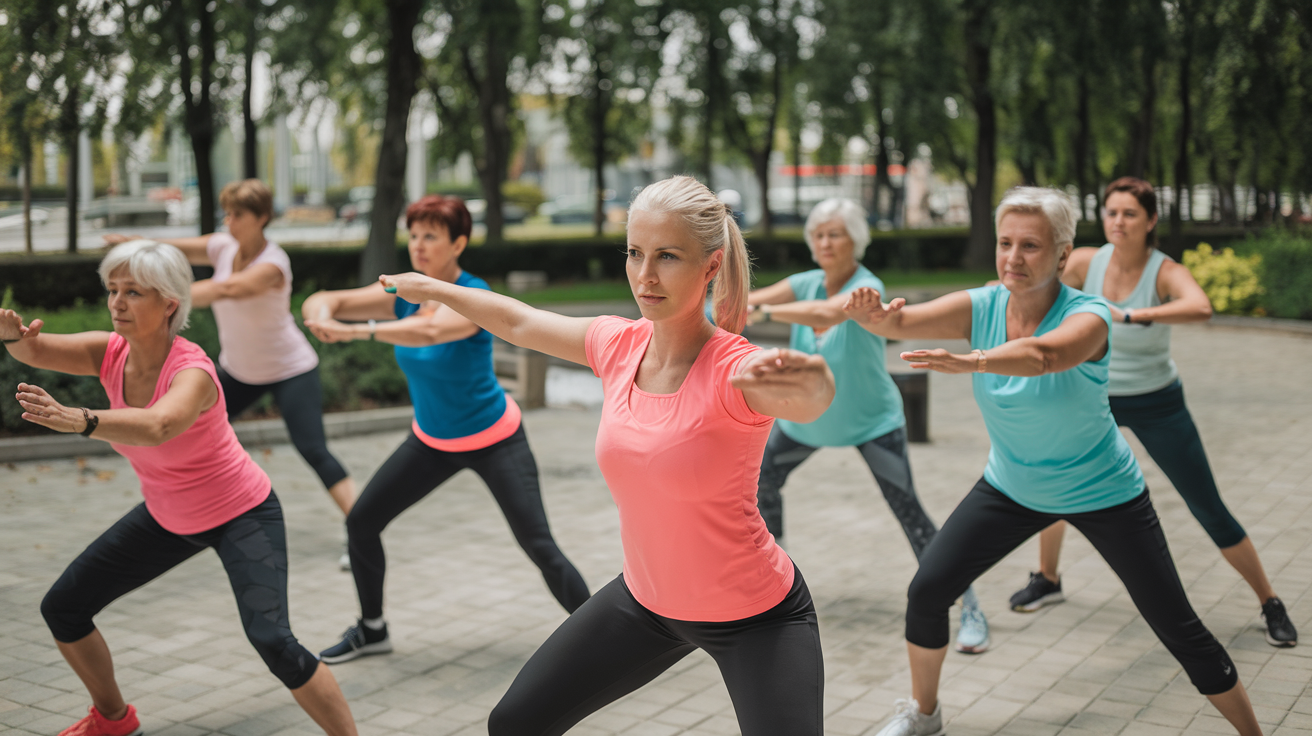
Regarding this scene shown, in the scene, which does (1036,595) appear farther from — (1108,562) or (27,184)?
(27,184)

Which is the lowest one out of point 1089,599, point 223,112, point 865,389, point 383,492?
point 1089,599

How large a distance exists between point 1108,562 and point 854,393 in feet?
5.79

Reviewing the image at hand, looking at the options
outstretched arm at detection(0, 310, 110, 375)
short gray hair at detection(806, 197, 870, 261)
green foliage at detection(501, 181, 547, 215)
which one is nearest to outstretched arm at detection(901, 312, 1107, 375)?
short gray hair at detection(806, 197, 870, 261)

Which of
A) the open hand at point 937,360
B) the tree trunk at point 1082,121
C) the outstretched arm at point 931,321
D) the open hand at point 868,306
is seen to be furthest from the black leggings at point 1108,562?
the tree trunk at point 1082,121

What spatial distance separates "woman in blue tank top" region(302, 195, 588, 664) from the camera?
4.55m

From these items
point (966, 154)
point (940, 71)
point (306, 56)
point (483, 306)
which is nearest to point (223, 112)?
point (306, 56)

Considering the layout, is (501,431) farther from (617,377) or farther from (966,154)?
(966,154)

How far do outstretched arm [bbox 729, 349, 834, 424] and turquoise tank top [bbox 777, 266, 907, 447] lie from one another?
2890mm

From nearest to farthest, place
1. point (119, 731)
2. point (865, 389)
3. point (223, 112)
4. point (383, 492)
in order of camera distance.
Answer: point (119, 731) → point (383, 492) → point (865, 389) → point (223, 112)

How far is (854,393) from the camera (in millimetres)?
5207

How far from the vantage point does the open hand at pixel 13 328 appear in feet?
11.5

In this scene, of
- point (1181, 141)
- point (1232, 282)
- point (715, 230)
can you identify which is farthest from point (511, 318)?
point (1181, 141)

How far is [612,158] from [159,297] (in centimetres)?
3143

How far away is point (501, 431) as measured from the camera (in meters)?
4.67
